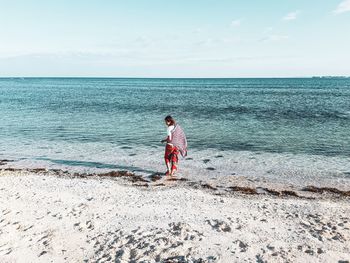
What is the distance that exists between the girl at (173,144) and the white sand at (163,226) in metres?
2.13

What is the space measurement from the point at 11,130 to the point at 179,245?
23244mm

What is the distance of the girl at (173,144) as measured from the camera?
13.6m

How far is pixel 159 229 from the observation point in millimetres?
8742

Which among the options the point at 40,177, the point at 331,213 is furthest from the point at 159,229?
the point at 40,177

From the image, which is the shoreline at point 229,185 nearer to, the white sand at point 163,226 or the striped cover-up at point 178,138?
the white sand at point 163,226

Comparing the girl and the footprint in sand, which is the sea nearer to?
the girl

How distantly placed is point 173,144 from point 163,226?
17.6 ft

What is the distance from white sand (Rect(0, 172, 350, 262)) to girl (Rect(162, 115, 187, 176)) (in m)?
2.13

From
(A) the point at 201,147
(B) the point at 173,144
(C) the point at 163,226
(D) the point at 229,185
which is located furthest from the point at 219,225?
(A) the point at 201,147

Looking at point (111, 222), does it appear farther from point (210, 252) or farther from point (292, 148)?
point (292, 148)

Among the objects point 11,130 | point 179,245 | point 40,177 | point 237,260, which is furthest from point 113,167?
point 11,130

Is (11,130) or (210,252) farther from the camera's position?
(11,130)

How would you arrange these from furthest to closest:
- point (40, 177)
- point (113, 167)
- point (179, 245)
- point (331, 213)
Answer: point (113, 167) → point (40, 177) → point (331, 213) → point (179, 245)

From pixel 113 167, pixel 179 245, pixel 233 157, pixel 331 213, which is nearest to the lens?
pixel 179 245
